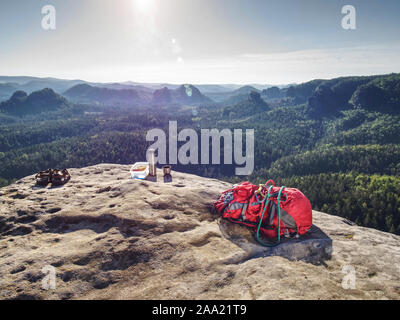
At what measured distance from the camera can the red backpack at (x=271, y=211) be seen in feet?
30.6

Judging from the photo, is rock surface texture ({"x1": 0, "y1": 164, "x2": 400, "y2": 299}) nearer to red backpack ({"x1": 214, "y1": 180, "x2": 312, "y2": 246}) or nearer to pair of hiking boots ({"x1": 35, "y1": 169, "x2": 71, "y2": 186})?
red backpack ({"x1": 214, "y1": 180, "x2": 312, "y2": 246})

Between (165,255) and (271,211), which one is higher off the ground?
(271,211)

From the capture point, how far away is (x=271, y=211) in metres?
9.55

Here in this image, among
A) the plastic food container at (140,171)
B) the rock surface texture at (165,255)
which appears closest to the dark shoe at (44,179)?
the rock surface texture at (165,255)

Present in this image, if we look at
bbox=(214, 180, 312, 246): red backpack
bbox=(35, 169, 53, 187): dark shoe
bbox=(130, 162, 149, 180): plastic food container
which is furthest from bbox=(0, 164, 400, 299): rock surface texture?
bbox=(130, 162, 149, 180): plastic food container

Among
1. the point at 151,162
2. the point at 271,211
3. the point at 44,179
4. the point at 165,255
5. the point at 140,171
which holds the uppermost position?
the point at 151,162

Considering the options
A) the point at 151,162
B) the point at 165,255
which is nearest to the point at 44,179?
the point at 151,162

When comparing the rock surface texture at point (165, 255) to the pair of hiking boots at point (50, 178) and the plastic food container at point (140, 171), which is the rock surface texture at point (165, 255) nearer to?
the pair of hiking boots at point (50, 178)

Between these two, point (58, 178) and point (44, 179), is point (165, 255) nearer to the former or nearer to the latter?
point (58, 178)

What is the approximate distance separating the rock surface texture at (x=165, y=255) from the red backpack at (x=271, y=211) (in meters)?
0.52

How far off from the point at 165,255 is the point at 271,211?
15.9 feet

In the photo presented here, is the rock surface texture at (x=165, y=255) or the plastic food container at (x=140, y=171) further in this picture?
the plastic food container at (x=140, y=171)

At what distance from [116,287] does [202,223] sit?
183 inches
